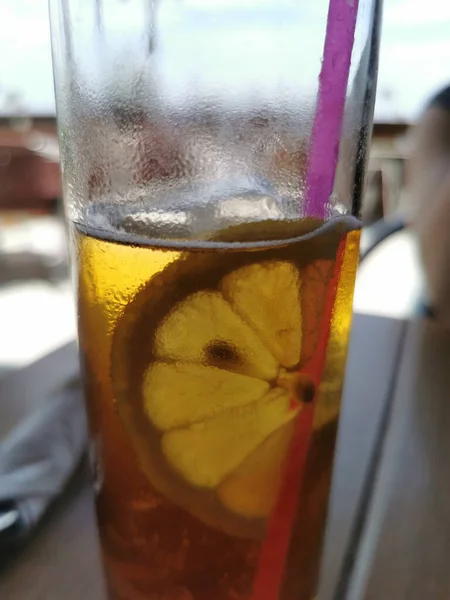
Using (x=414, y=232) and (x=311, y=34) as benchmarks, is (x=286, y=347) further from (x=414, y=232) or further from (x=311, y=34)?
(x=414, y=232)

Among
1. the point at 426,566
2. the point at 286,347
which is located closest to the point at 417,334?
the point at 426,566

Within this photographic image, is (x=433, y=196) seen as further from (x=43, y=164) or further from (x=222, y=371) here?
(x=43, y=164)

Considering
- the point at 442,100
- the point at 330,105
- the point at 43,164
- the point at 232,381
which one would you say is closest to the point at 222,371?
the point at 232,381

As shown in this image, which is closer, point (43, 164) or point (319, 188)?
point (319, 188)

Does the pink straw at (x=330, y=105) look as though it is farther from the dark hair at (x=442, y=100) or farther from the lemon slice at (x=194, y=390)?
the dark hair at (x=442, y=100)

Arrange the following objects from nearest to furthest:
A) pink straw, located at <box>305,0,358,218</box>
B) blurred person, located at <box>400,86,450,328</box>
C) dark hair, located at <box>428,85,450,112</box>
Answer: pink straw, located at <box>305,0,358,218</box>
blurred person, located at <box>400,86,450,328</box>
dark hair, located at <box>428,85,450,112</box>

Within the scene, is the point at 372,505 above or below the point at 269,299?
below

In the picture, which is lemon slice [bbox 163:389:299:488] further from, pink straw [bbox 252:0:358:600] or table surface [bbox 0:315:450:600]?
table surface [bbox 0:315:450:600]

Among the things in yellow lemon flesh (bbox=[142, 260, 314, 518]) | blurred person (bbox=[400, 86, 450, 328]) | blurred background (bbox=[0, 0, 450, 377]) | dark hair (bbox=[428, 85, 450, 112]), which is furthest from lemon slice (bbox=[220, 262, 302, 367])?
blurred background (bbox=[0, 0, 450, 377])

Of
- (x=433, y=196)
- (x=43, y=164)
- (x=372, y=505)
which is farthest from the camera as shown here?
(x=43, y=164)
